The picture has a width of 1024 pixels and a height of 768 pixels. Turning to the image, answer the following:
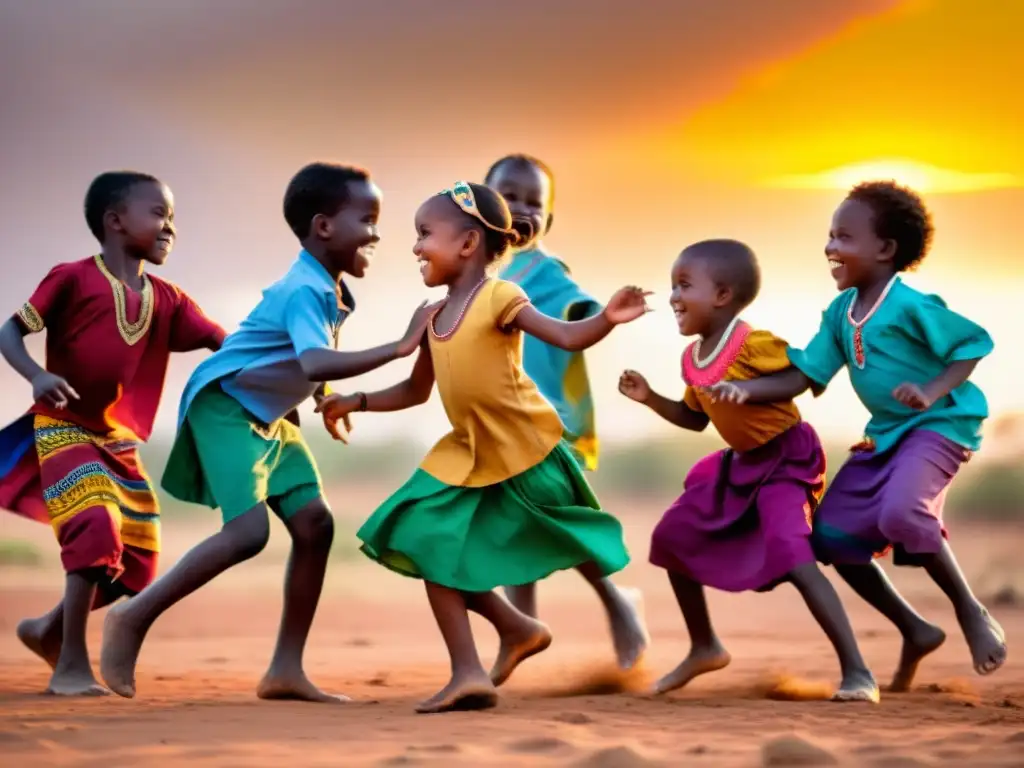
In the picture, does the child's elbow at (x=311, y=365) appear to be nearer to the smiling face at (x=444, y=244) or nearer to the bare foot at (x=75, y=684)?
the smiling face at (x=444, y=244)

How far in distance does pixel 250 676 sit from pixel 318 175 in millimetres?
2518

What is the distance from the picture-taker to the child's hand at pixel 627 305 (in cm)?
469

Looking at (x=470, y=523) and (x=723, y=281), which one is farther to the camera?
(x=723, y=281)

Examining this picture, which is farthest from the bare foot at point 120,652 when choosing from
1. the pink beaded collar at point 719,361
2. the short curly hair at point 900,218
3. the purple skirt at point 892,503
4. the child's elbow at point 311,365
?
the short curly hair at point 900,218

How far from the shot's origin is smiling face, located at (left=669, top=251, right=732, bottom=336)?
216 inches

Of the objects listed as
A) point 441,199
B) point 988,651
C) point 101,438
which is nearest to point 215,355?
point 101,438

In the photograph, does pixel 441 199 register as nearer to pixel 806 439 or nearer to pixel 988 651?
pixel 806 439

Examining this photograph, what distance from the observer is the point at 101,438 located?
5.93 metres

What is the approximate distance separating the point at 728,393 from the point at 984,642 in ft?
4.09

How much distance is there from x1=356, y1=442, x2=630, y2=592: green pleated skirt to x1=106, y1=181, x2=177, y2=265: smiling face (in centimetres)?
163

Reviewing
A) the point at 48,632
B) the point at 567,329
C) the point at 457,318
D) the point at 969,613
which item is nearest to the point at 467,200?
the point at 457,318

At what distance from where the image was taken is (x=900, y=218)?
5.64 m

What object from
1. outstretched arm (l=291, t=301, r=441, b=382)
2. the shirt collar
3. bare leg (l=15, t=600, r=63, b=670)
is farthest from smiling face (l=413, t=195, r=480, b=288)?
bare leg (l=15, t=600, r=63, b=670)

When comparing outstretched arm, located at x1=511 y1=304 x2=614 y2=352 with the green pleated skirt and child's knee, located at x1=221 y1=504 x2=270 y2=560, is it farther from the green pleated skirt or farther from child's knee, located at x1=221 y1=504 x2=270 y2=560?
child's knee, located at x1=221 y1=504 x2=270 y2=560
